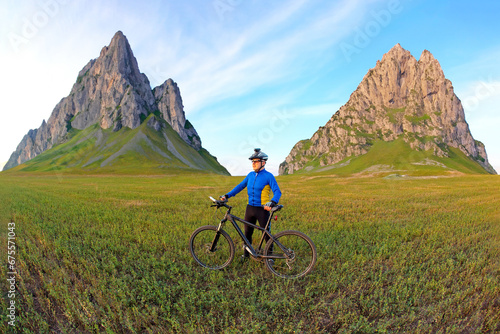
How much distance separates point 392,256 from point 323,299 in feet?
12.6

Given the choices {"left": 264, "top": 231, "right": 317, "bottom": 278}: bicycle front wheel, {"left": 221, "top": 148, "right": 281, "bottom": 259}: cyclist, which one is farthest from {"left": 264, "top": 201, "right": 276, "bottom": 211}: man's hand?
{"left": 264, "top": 231, "right": 317, "bottom": 278}: bicycle front wheel

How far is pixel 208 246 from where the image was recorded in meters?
7.30

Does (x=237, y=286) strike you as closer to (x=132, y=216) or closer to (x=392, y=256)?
(x=392, y=256)

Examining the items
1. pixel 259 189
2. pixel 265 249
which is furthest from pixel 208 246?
pixel 259 189

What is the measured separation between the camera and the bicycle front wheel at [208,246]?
280 inches

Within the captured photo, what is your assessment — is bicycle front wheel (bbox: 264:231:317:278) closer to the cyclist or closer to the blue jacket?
the cyclist

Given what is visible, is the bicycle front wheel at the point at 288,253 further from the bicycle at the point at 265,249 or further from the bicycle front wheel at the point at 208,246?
the bicycle front wheel at the point at 208,246

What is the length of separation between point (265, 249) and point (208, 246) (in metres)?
1.87

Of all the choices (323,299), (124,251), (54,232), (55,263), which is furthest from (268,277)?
(54,232)

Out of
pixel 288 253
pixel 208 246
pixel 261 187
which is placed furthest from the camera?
pixel 208 246

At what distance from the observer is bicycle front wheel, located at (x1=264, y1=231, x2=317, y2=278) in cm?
632

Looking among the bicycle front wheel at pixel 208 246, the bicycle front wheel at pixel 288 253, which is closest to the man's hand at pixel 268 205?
the bicycle front wheel at pixel 288 253

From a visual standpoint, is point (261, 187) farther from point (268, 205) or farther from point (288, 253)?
point (288, 253)

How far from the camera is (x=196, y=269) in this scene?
6824 mm
